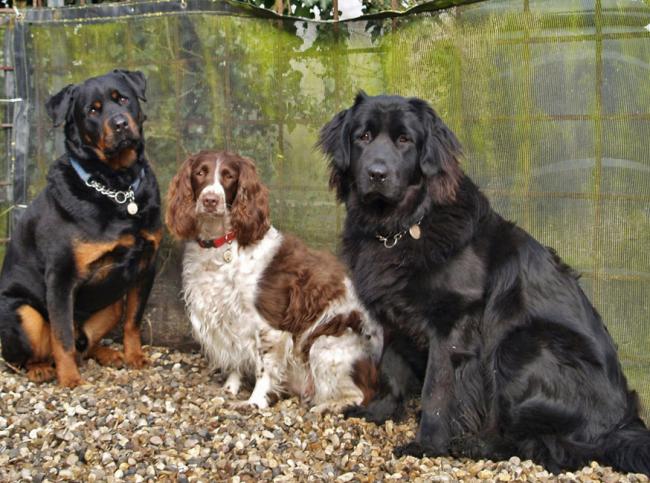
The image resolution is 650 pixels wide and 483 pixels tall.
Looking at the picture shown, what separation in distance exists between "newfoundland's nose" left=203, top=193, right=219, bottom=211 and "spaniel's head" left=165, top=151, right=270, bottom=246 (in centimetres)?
7

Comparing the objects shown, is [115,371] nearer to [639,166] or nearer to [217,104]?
[217,104]

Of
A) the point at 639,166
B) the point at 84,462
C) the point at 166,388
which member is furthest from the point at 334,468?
the point at 639,166

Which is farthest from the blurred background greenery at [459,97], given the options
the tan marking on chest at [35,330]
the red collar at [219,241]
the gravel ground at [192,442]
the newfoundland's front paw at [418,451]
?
the newfoundland's front paw at [418,451]

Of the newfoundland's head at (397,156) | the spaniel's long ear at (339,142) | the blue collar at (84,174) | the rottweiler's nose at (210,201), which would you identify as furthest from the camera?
the blue collar at (84,174)

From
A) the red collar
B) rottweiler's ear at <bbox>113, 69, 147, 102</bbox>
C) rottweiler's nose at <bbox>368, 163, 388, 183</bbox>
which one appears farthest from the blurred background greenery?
rottweiler's nose at <bbox>368, 163, 388, 183</bbox>

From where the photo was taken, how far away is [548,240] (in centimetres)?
474

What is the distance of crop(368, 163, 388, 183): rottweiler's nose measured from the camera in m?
3.94

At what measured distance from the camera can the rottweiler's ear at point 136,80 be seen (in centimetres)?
510

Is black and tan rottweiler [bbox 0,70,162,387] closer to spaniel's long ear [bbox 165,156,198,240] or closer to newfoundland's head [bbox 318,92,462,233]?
spaniel's long ear [bbox 165,156,198,240]

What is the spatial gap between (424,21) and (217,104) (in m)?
1.49

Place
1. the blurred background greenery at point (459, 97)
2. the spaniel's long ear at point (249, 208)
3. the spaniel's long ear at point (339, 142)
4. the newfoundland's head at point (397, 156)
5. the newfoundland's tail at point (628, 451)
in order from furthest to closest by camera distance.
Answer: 1. the spaniel's long ear at point (249, 208)
2. the blurred background greenery at point (459, 97)
3. the spaniel's long ear at point (339, 142)
4. the newfoundland's head at point (397, 156)
5. the newfoundland's tail at point (628, 451)

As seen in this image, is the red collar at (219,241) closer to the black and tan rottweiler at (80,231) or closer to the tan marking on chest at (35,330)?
the black and tan rottweiler at (80,231)

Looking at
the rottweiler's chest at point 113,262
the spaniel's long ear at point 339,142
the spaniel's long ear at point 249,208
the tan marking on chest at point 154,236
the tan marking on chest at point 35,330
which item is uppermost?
the spaniel's long ear at point 339,142

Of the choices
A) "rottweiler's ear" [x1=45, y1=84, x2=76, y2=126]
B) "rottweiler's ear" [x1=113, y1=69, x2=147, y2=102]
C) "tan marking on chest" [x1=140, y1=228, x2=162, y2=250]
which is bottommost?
"tan marking on chest" [x1=140, y1=228, x2=162, y2=250]
